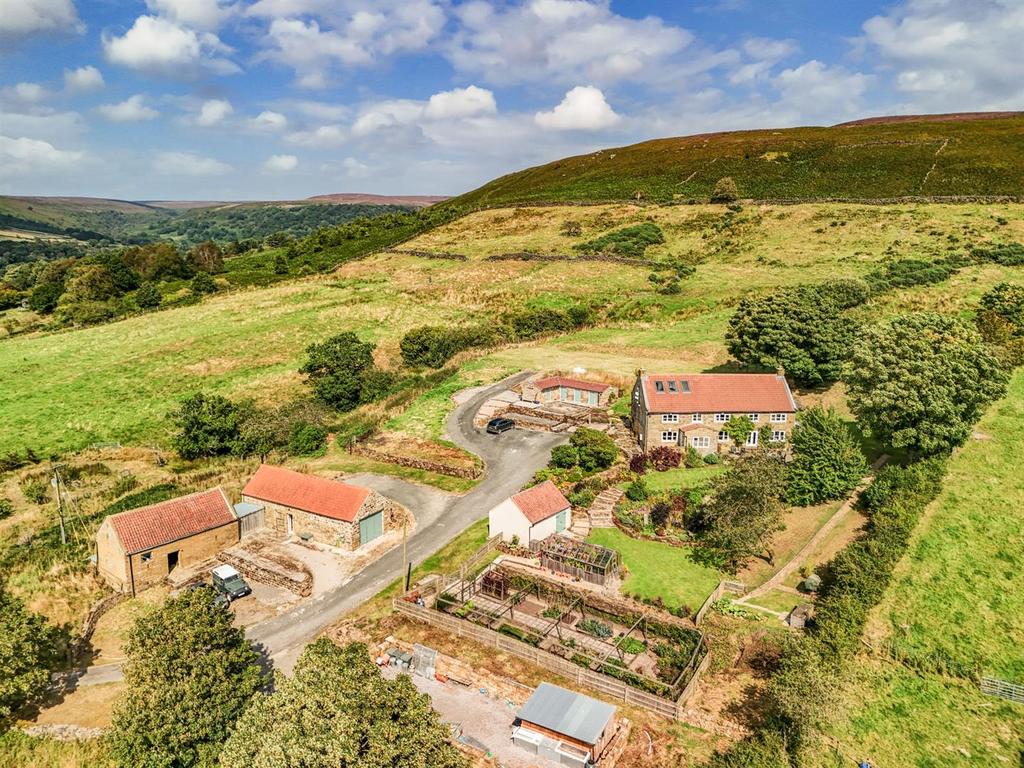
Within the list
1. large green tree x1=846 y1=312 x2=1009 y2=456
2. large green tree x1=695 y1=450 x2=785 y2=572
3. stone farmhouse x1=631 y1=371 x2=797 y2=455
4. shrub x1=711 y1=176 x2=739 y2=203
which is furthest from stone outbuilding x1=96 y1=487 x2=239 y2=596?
shrub x1=711 y1=176 x2=739 y2=203

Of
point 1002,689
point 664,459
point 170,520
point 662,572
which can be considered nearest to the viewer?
point 1002,689

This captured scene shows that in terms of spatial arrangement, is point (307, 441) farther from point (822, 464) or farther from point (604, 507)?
point (822, 464)

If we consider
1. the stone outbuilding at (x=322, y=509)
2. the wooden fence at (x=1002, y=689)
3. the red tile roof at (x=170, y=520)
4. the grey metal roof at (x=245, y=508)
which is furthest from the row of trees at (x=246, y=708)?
the wooden fence at (x=1002, y=689)

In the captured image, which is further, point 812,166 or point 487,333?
point 812,166

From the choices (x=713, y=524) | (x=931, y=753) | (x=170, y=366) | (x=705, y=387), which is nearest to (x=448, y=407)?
(x=705, y=387)

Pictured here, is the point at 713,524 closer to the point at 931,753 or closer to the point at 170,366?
the point at 931,753

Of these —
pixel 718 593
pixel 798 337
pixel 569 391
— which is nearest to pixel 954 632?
pixel 718 593

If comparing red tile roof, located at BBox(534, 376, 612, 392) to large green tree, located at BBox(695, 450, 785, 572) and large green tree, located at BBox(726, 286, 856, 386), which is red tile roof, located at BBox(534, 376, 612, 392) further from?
large green tree, located at BBox(695, 450, 785, 572)
